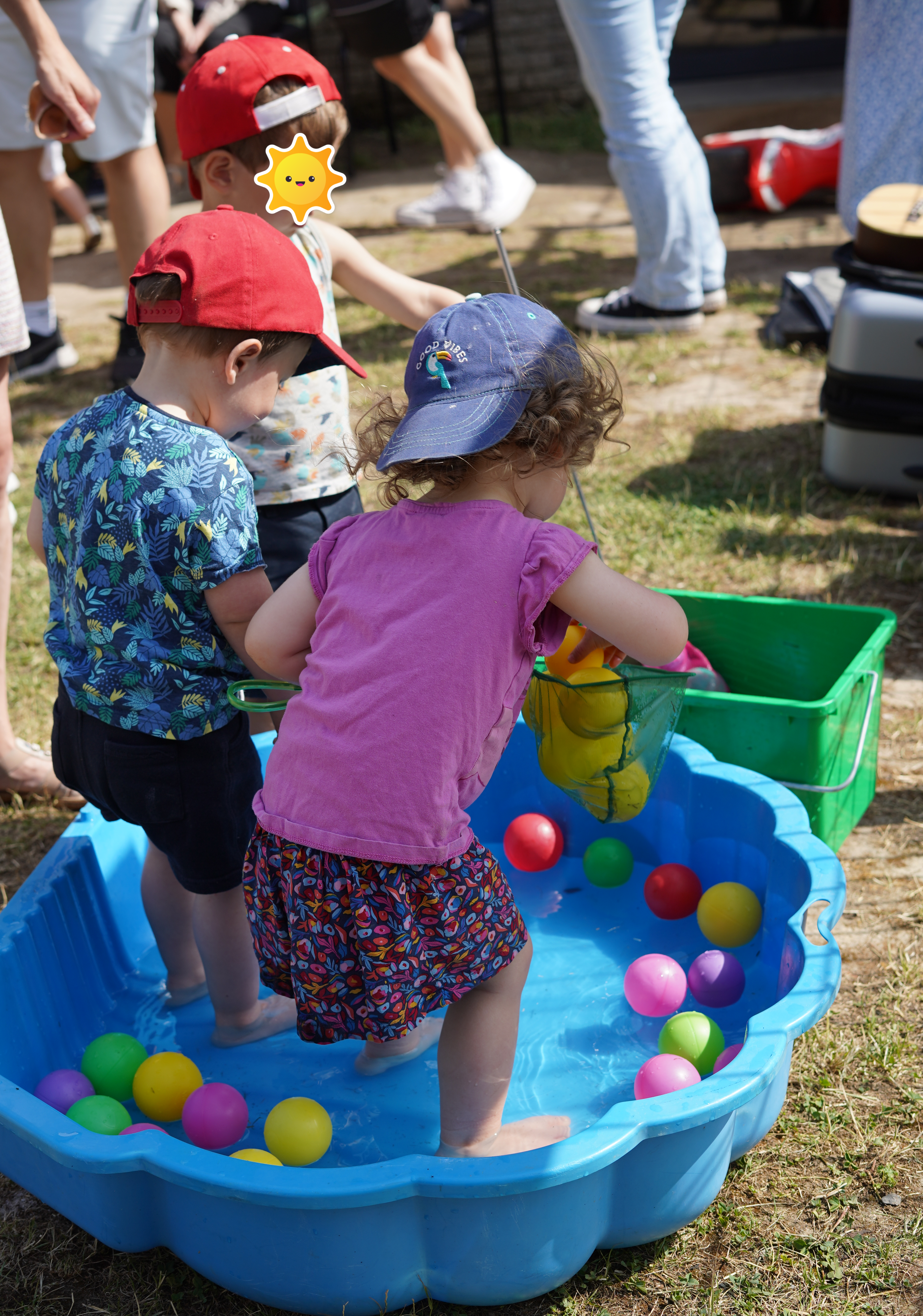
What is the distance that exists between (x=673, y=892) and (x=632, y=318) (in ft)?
9.83

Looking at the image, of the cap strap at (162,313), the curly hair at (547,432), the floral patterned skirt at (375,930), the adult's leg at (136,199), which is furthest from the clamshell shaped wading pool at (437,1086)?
the adult's leg at (136,199)

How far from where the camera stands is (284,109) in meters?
2.02

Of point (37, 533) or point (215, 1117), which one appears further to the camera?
point (37, 533)

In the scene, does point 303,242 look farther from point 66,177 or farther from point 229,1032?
point 66,177

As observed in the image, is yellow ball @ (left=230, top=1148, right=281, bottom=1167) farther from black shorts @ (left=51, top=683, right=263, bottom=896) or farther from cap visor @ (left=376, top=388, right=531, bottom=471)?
cap visor @ (left=376, top=388, right=531, bottom=471)

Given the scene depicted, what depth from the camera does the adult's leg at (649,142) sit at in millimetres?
4121

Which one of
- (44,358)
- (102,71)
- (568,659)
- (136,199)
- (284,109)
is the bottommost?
(44,358)

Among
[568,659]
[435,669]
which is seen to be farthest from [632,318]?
[435,669]

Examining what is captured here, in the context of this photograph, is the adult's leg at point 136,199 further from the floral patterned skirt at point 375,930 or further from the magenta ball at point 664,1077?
the magenta ball at point 664,1077

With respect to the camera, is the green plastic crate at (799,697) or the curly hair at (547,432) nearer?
the curly hair at (547,432)

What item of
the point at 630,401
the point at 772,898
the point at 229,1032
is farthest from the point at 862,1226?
the point at 630,401

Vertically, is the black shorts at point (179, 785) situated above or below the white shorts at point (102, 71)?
below

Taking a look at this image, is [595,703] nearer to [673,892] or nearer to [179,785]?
[673,892]

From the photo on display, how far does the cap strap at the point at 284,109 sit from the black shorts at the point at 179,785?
38.0 inches
